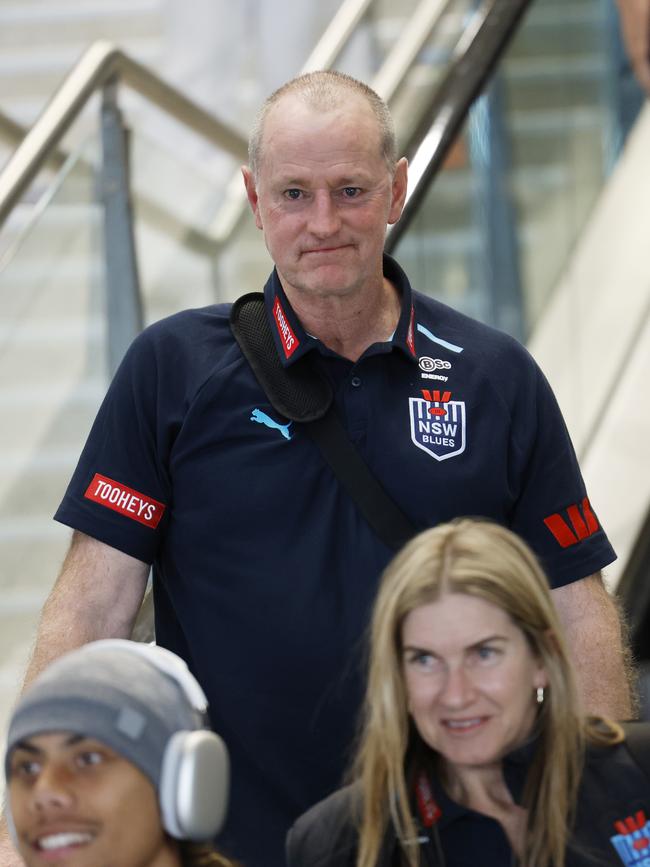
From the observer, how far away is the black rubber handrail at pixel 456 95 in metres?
4.87

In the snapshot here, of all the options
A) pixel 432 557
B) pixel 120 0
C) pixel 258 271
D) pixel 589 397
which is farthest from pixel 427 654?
pixel 120 0

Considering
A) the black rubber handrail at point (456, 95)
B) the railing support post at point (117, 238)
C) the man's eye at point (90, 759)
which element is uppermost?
the black rubber handrail at point (456, 95)

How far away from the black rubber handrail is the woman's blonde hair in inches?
87.7

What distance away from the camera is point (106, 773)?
2146 mm

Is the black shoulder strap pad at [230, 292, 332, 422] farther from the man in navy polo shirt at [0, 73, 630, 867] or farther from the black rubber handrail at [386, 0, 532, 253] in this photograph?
the black rubber handrail at [386, 0, 532, 253]

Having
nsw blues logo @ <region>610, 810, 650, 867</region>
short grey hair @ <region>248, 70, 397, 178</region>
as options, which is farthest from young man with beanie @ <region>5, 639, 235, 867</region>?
short grey hair @ <region>248, 70, 397, 178</region>

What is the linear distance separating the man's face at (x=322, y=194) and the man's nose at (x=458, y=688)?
0.79 meters

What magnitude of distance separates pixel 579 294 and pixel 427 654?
13.7 ft

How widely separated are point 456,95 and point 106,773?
3392 mm

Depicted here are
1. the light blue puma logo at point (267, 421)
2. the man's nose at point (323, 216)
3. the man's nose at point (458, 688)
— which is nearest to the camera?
the man's nose at point (458, 688)

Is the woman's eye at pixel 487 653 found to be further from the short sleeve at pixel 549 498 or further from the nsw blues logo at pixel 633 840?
Result: the short sleeve at pixel 549 498

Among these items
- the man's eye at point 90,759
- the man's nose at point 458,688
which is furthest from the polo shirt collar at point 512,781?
the man's eye at point 90,759

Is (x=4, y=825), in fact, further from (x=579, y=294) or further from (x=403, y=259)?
(x=579, y=294)

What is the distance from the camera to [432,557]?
8.27 ft
